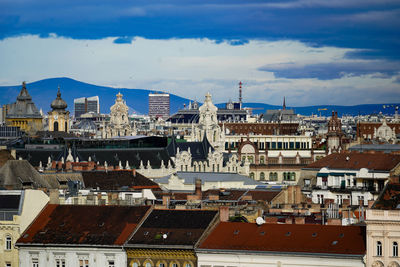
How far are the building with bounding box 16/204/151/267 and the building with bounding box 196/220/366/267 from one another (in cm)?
694

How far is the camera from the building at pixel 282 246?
277 feet

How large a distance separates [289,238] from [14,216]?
69.3 feet

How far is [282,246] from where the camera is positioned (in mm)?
86812

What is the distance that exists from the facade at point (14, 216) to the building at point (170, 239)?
8.89 meters

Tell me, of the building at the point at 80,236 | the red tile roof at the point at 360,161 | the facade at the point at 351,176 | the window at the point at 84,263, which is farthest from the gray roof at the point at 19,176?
the red tile roof at the point at 360,161

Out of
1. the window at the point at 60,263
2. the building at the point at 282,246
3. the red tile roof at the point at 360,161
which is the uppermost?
the red tile roof at the point at 360,161

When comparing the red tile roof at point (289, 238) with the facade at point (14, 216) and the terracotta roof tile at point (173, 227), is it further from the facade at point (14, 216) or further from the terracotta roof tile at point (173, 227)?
the facade at point (14, 216)

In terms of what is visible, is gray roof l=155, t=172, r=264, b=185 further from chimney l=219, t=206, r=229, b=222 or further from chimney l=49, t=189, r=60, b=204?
chimney l=219, t=206, r=229, b=222

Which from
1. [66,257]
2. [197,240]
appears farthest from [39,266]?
[197,240]

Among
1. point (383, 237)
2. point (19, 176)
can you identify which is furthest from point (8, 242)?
point (19, 176)

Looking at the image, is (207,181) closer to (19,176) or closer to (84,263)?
(19,176)

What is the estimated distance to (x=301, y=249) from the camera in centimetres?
8581

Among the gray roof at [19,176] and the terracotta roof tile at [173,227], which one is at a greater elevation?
the gray roof at [19,176]

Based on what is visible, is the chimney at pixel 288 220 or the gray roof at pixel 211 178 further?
the gray roof at pixel 211 178
